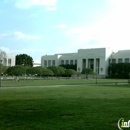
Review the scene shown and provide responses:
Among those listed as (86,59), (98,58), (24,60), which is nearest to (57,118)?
(98,58)

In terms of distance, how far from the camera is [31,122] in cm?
827

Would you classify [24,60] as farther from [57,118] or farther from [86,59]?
[57,118]

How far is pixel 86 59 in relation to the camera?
10862 cm

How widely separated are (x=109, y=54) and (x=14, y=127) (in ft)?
325

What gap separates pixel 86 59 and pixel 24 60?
27.4 meters

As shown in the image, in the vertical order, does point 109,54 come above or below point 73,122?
above

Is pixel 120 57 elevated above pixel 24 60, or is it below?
above

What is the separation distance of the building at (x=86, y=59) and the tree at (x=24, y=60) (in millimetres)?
12640

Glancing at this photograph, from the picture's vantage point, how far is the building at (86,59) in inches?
4026

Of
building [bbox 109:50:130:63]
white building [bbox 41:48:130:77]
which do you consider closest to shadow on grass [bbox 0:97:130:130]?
white building [bbox 41:48:130:77]

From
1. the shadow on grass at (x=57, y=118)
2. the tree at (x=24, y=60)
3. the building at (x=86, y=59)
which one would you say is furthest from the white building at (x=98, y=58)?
the shadow on grass at (x=57, y=118)

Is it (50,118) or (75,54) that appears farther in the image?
(75,54)

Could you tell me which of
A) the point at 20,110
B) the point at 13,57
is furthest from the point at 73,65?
the point at 20,110

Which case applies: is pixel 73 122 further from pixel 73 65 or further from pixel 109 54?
pixel 73 65
